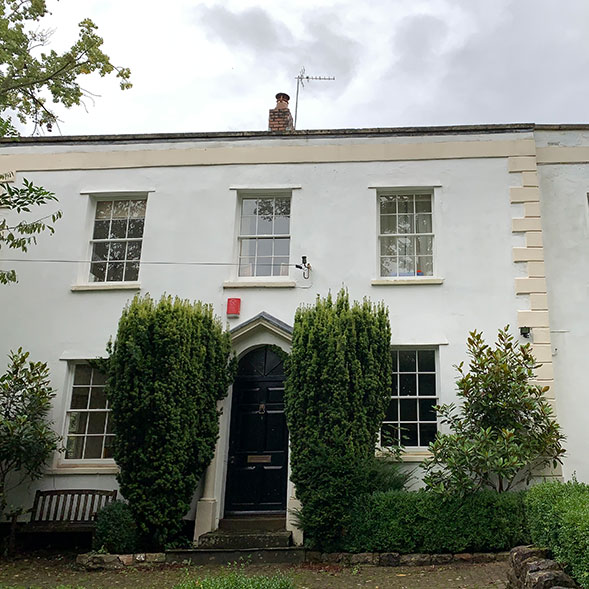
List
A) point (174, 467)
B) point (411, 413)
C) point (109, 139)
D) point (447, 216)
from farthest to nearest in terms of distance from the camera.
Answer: point (109, 139) < point (447, 216) < point (411, 413) < point (174, 467)

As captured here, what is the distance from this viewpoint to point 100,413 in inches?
460

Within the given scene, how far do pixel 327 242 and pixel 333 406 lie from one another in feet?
11.4

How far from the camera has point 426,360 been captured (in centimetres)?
1131

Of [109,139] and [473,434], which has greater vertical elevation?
[109,139]

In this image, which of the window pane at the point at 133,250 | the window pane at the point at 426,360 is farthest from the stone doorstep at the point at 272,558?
the window pane at the point at 133,250

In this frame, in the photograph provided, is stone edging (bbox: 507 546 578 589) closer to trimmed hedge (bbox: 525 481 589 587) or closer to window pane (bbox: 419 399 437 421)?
trimmed hedge (bbox: 525 481 589 587)

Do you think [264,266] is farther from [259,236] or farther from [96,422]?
[96,422]

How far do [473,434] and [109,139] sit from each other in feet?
28.8

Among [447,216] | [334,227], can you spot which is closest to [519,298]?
[447,216]

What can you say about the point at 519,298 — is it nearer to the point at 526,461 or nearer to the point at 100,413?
the point at 526,461

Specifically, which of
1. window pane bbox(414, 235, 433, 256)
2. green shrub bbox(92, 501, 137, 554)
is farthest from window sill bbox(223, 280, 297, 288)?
green shrub bbox(92, 501, 137, 554)

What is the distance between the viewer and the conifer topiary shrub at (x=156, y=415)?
9625mm

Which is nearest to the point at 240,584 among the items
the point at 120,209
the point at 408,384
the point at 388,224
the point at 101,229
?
the point at 408,384

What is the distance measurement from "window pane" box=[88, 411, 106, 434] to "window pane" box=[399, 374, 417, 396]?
5.27 meters
